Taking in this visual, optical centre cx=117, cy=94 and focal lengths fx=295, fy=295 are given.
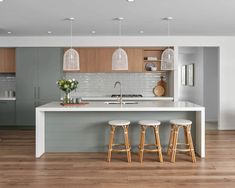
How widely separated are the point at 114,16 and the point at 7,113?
13.9 feet

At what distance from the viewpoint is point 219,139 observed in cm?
658

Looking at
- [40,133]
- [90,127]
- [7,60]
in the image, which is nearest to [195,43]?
[90,127]

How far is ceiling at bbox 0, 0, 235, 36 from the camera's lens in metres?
4.68

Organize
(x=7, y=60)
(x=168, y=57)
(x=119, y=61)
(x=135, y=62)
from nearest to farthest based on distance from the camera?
(x=119, y=61) < (x=168, y=57) < (x=135, y=62) < (x=7, y=60)

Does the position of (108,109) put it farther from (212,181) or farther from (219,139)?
(219,139)

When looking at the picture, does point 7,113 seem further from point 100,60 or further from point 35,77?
point 100,60

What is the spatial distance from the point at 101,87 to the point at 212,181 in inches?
198

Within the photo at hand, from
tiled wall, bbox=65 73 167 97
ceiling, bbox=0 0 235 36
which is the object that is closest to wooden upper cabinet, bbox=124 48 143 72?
tiled wall, bbox=65 73 167 97

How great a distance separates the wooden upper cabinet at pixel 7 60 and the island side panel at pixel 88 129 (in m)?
3.31

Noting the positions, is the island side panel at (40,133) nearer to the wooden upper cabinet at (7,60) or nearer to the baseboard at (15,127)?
the baseboard at (15,127)

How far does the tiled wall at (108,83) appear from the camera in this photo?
328 inches

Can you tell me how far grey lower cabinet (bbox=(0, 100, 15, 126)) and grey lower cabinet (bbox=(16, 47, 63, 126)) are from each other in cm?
18

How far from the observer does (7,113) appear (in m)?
7.92

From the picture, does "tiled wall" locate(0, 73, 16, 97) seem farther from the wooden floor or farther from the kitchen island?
the kitchen island
